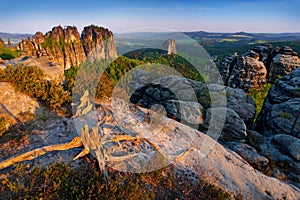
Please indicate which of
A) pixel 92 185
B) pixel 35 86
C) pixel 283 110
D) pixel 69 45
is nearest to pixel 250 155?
pixel 283 110

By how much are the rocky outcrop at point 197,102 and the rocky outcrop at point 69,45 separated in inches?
957

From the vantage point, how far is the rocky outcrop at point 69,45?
38.6 m

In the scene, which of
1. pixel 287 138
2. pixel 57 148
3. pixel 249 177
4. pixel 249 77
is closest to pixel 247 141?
pixel 287 138

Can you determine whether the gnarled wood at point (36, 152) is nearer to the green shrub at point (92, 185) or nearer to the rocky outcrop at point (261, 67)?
the green shrub at point (92, 185)

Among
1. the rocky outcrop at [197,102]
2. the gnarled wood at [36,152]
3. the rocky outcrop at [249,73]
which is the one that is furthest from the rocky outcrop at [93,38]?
the gnarled wood at [36,152]

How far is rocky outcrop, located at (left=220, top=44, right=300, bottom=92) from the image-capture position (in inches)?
1382

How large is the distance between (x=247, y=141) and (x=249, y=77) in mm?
27755

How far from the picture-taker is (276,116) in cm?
1596

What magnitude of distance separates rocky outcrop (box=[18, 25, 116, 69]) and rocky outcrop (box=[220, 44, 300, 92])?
28519mm

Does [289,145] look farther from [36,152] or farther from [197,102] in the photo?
[36,152]

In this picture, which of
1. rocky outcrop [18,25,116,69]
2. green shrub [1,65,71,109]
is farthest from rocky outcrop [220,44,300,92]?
green shrub [1,65,71,109]

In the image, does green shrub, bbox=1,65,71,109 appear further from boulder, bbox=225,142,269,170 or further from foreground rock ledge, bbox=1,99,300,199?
boulder, bbox=225,142,269,170

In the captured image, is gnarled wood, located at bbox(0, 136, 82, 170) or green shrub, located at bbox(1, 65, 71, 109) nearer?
gnarled wood, located at bbox(0, 136, 82, 170)

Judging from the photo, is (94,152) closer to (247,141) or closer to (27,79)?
(27,79)
